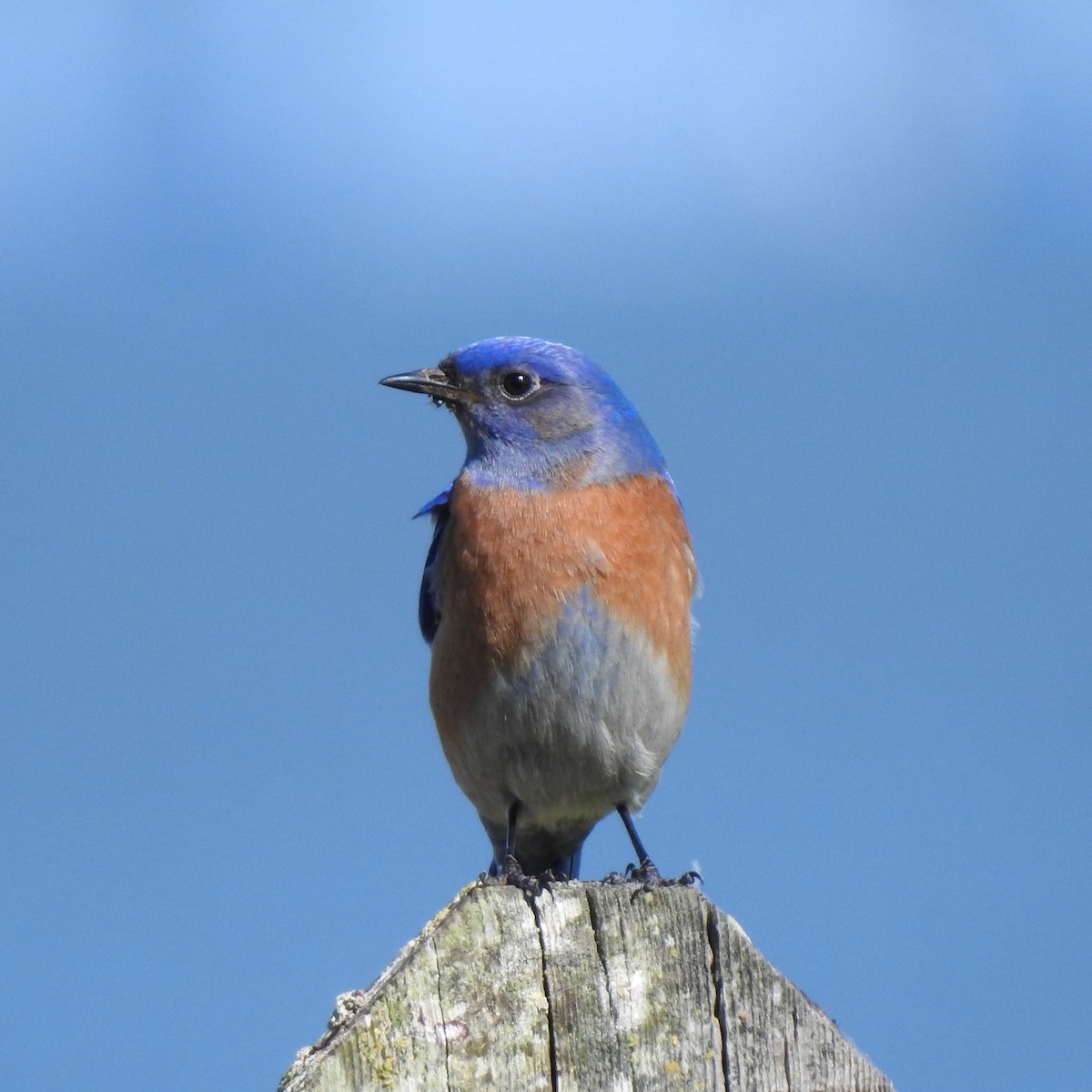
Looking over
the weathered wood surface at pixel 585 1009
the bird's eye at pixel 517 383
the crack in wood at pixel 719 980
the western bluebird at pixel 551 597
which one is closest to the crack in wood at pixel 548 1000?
the weathered wood surface at pixel 585 1009

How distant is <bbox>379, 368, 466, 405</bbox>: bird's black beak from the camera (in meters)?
6.33

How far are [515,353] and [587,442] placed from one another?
531mm

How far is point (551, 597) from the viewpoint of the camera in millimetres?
5516

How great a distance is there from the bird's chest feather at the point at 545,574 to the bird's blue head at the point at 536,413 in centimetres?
14

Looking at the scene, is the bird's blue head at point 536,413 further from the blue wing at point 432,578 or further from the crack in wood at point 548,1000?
the crack in wood at point 548,1000

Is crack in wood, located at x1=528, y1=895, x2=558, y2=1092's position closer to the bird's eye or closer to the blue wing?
the blue wing

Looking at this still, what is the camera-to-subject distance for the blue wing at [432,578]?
6160 millimetres

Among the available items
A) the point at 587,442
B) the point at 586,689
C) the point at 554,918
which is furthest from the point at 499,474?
the point at 554,918

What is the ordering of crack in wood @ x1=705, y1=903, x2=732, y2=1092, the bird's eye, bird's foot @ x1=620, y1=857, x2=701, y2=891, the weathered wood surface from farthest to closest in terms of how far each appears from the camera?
the bird's eye < bird's foot @ x1=620, y1=857, x2=701, y2=891 < crack in wood @ x1=705, y1=903, x2=732, y2=1092 < the weathered wood surface

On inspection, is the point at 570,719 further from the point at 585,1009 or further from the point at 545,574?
the point at 585,1009

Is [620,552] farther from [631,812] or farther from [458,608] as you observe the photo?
[631,812]

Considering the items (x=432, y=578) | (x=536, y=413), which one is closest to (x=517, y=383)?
(x=536, y=413)

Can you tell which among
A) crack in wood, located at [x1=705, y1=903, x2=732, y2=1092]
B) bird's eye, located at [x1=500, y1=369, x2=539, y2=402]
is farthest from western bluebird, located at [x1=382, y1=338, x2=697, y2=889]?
crack in wood, located at [x1=705, y1=903, x2=732, y2=1092]

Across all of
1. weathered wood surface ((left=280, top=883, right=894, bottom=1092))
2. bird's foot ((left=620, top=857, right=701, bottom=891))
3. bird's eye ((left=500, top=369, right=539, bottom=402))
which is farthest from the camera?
bird's eye ((left=500, top=369, right=539, bottom=402))
